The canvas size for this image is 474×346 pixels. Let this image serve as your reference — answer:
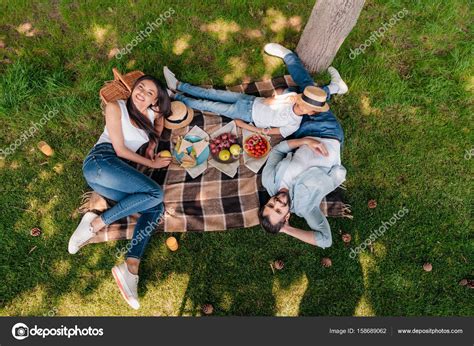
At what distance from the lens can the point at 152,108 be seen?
434 cm

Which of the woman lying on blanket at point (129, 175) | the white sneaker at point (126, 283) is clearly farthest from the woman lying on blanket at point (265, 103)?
the white sneaker at point (126, 283)

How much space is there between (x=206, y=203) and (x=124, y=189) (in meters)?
1.12

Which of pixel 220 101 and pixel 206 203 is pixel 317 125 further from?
pixel 206 203

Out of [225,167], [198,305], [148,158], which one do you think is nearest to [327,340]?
[198,305]

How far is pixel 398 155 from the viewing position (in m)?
5.05

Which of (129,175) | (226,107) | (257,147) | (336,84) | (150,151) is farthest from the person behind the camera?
(336,84)

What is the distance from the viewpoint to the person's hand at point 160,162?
4.52 meters

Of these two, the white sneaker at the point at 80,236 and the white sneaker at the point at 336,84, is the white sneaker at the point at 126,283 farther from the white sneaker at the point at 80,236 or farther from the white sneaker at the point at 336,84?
the white sneaker at the point at 336,84

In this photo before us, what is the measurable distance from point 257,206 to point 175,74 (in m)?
2.49

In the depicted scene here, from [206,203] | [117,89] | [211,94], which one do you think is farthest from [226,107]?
[117,89]

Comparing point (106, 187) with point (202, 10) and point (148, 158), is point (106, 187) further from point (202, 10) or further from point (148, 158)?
point (202, 10)

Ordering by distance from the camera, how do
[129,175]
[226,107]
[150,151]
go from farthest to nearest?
[226,107]
[150,151]
[129,175]

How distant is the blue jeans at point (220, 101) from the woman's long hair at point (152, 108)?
2.14ft

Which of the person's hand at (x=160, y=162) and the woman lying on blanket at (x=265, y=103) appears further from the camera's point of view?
the person's hand at (x=160, y=162)
